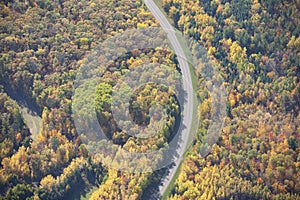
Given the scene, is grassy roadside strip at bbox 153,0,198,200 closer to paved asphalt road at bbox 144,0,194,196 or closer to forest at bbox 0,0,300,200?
paved asphalt road at bbox 144,0,194,196

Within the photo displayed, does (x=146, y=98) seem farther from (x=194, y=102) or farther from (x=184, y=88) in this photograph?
(x=194, y=102)

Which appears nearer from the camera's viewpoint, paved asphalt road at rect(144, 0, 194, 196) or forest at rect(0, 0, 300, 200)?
forest at rect(0, 0, 300, 200)

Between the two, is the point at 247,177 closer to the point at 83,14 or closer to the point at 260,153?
the point at 260,153

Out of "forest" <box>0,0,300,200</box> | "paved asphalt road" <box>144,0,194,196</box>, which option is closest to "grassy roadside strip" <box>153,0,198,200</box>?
"paved asphalt road" <box>144,0,194,196</box>

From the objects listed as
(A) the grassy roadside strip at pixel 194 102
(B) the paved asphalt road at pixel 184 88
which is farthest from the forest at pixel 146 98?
(B) the paved asphalt road at pixel 184 88

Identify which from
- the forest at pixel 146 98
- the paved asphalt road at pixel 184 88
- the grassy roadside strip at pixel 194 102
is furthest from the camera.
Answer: the paved asphalt road at pixel 184 88

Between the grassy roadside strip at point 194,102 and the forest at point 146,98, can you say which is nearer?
the forest at point 146,98

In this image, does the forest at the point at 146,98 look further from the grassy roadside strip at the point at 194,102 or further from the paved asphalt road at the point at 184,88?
the paved asphalt road at the point at 184,88
